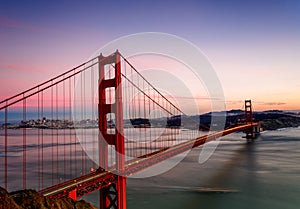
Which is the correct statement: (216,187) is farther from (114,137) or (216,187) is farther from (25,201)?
(25,201)

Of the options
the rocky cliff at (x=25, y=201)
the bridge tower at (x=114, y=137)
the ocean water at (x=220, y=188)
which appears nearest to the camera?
the rocky cliff at (x=25, y=201)

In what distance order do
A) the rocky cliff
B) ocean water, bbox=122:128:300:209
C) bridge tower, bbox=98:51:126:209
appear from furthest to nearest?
ocean water, bbox=122:128:300:209 < bridge tower, bbox=98:51:126:209 < the rocky cliff

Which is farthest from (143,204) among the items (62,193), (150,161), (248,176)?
(248,176)

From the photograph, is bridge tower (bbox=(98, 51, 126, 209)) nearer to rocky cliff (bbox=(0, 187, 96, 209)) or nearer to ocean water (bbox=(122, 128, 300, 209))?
ocean water (bbox=(122, 128, 300, 209))

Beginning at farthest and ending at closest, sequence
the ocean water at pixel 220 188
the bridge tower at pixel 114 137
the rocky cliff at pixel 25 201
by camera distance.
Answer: the ocean water at pixel 220 188 < the bridge tower at pixel 114 137 < the rocky cliff at pixel 25 201

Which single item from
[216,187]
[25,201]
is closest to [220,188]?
[216,187]

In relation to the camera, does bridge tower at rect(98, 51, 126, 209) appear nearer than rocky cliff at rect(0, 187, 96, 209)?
No

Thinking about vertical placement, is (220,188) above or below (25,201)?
below

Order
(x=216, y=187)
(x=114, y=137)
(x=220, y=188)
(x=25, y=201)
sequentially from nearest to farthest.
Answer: (x=25, y=201), (x=114, y=137), (x=220, y=188), (x=216, y=187)

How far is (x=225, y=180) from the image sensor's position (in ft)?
60.2

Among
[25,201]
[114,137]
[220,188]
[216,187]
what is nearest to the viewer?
[25,201]

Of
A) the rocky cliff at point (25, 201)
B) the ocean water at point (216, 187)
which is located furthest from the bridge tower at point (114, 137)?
the rocky cliff at point (25, 201)

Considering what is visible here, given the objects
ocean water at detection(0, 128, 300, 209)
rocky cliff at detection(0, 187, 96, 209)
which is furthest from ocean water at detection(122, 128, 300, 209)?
rocky cliff at detection(0, 187, 96, 209)

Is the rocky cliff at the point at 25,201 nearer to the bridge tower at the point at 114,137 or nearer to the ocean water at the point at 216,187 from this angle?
the bridge tower at the point at 114,137
